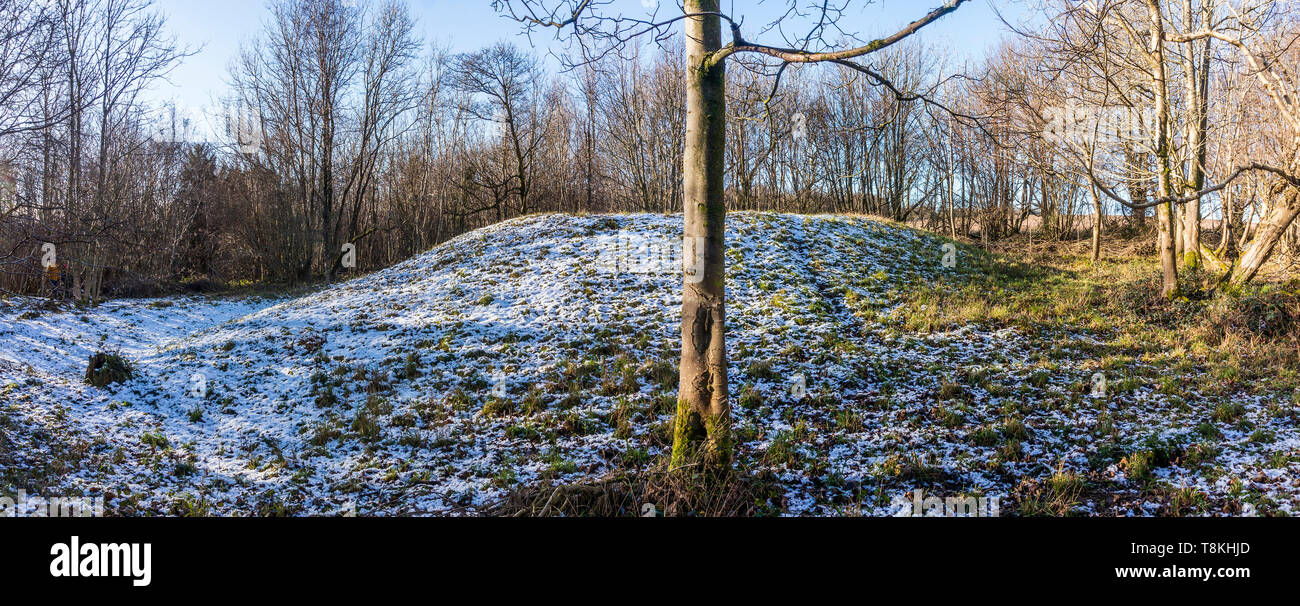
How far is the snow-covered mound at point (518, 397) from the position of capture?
555cm

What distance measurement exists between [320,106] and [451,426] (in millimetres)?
19189

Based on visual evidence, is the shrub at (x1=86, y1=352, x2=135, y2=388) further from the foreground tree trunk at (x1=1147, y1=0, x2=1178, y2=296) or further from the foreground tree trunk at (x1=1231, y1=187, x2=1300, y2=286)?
the foreground tree trunk at (x1=1231, y1=187, x2=1300, y2=286)

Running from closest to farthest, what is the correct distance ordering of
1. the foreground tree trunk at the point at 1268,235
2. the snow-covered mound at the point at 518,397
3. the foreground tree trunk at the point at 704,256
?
the foreground tree trunk at the point at 704,256 → the snow-covered mound at the point at 518,397 → the foreground tree trunk at the point at 1268,235

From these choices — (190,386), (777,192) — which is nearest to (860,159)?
(777,192)

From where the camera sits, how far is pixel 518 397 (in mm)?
7660

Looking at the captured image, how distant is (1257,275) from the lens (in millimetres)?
10773

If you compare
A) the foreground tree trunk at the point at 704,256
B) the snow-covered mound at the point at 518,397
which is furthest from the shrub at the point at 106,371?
the foreground tree trunk at the point at 704,256

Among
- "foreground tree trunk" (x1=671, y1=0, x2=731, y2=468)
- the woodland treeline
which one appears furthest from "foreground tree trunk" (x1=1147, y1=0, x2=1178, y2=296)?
"foreground tree trunk" (x1=671, y1=0, x2=731, y2=468)

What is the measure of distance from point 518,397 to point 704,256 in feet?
13.0

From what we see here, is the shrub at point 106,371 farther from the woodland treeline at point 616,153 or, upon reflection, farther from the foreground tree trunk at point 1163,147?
the foreground tree trunk at point 1163,147

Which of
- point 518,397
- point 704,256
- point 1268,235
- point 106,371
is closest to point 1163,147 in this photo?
point 1268,235

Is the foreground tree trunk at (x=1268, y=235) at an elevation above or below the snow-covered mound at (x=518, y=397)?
above

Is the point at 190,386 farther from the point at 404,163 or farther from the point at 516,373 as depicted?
the point at 404,163

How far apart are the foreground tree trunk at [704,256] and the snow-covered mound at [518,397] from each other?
3.14ft
